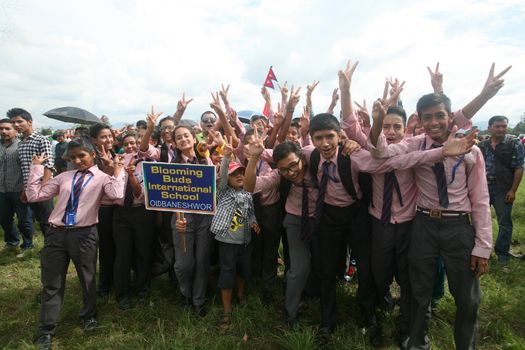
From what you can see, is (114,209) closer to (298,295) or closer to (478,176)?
(298,295)

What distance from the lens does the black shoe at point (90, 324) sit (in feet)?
11.7

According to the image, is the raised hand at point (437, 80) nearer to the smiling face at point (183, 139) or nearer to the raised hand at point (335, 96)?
the raised hand at point (335, 96)

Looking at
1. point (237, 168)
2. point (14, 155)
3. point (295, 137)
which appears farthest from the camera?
point (14, 155)

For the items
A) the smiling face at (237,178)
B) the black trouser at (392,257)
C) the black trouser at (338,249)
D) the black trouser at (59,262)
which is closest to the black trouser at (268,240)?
the smiling face at (237,178)

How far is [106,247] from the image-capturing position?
4195 millimetres

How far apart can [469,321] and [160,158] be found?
13.1 feet

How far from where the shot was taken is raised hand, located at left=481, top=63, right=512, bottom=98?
2.58 m

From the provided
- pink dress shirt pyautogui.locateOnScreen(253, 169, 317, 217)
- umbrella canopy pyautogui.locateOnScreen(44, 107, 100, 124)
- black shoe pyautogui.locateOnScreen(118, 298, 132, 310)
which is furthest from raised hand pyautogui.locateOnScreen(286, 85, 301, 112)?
umbrella canopy pyautogui.locateOnScreen(44, 107, 100, 124)

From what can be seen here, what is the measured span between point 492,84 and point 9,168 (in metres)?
7.08

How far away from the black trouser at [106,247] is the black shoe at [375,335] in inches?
135

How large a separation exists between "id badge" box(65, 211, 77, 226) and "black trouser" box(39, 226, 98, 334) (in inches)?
3.8

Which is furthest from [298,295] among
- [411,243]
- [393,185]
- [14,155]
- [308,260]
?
[14,155]

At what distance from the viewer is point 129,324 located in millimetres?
3736

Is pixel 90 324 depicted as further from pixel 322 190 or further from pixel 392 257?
pixel 392 257
